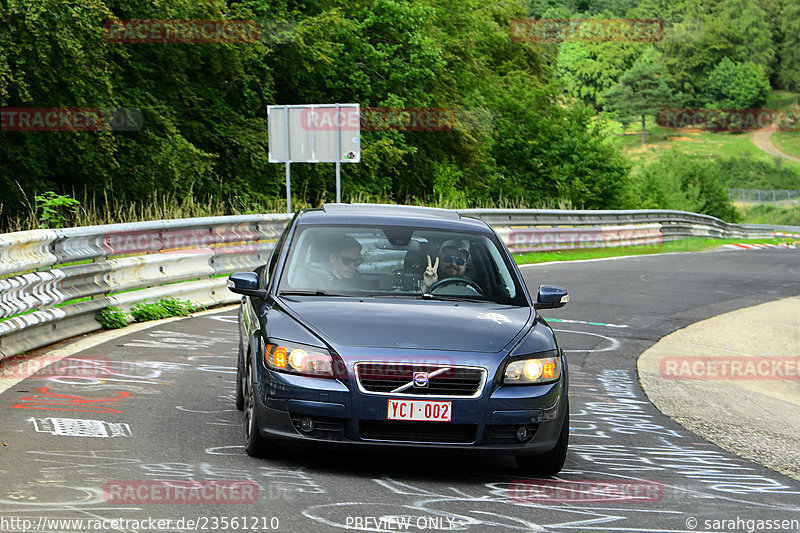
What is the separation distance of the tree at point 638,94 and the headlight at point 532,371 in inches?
7269

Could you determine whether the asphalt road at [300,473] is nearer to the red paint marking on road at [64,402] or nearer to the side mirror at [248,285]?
the red paint marking on road at [64,402]

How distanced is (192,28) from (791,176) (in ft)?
455

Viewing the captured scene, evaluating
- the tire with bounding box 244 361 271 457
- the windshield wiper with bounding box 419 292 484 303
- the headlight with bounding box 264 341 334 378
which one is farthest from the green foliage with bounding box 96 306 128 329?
the headlight with bounding box 264 341 334 378

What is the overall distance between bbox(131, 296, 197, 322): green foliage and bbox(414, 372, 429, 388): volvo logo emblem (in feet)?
23.1

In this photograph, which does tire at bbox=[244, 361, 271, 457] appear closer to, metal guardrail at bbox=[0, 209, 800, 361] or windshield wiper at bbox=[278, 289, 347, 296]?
windshield wiper at bbox=[278, 289, 347, 296]

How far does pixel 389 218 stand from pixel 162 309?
19.8 ft

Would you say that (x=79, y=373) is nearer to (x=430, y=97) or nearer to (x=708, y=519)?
(x=708, y=519)

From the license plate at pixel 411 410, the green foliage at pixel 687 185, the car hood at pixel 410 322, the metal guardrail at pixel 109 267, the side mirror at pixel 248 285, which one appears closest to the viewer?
the license plate at pixel 411 410

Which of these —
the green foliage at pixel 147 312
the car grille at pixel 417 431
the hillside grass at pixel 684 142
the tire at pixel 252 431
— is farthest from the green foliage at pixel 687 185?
the hillside grass at pixel 684 142

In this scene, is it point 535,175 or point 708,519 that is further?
point 535,175

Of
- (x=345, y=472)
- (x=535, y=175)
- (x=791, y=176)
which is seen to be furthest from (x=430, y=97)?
(x=791, y=176)

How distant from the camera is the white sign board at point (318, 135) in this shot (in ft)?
75.9

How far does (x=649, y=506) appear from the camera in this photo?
17.7 ft

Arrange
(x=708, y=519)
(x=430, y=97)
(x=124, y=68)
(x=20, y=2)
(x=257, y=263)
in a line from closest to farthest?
(x=708, y=519) < (x=257, y=263) < (x=20, y=2) < (x=124, y=68) < (x=430, y=97)
